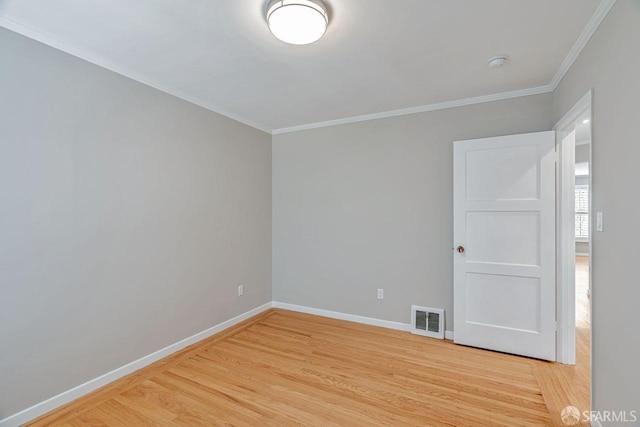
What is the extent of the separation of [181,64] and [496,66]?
2.51 metres

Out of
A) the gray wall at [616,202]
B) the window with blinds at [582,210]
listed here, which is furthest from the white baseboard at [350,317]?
the window with blinds at [582,210]

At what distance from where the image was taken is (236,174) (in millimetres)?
3562

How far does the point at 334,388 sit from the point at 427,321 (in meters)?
1.45

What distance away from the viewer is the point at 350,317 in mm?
3682

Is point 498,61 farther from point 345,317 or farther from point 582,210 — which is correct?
point 582,210

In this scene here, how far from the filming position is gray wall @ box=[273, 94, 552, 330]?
3152mm

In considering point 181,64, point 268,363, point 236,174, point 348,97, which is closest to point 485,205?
point 348,97

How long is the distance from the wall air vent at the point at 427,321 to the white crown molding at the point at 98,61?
3156 millimetres

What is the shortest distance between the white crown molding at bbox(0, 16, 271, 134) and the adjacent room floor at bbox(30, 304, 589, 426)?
2.49 metres

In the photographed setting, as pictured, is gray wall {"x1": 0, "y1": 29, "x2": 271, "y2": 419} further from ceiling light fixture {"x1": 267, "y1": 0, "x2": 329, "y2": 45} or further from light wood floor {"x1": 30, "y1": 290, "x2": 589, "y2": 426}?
ceiling light fixture {"x1": 267, "y1": 0, "x2": 329, "y2": 45}

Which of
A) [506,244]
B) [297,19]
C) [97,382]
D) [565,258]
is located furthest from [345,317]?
[297,19]

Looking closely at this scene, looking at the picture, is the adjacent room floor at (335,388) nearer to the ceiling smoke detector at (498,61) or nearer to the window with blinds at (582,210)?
the ceiling smoke detector at (498,61)

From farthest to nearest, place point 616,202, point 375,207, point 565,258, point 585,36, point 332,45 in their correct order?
1. point 375,207
2. point 565,258
3. point 332,45
4. point 585,36
5. point 616,202

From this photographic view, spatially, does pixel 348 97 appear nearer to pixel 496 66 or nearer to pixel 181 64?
pixel 496 66
